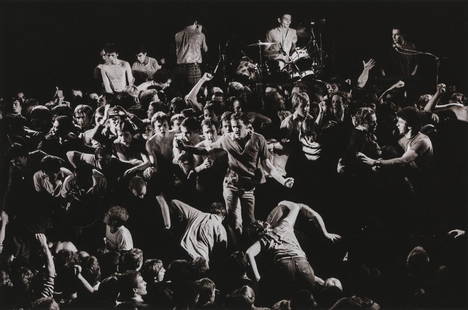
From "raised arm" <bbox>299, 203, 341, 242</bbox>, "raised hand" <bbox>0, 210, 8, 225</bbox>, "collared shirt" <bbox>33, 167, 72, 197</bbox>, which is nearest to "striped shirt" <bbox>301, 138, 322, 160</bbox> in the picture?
"raised arm" <bbox>299, 203, 341, 242</bbox>

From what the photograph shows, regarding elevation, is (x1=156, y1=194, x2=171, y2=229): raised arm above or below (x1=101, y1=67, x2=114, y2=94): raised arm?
below

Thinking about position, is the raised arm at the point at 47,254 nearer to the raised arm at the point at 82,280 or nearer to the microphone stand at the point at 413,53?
the raised arm at the point at 82,280

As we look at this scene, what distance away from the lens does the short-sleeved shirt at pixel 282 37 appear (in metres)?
3.73

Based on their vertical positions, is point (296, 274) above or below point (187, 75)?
below

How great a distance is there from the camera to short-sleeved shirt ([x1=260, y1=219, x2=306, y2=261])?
365 centimetres

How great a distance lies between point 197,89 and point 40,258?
1.63 m

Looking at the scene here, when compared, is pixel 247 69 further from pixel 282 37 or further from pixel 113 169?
pixel 113 169

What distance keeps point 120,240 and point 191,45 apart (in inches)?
57.5

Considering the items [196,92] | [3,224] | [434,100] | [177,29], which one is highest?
[177,29]

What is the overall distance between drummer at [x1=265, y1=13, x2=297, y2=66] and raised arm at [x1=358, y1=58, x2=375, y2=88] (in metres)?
0.51

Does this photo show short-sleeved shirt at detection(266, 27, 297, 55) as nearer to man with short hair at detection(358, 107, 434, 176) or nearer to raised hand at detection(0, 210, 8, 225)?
man with short hair at detection(358, 107, 434, 176)

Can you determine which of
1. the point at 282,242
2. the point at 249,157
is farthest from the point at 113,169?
the point at 282,242

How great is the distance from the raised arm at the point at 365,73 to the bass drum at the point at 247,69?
726 mm

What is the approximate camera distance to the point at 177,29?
12.3 ft
